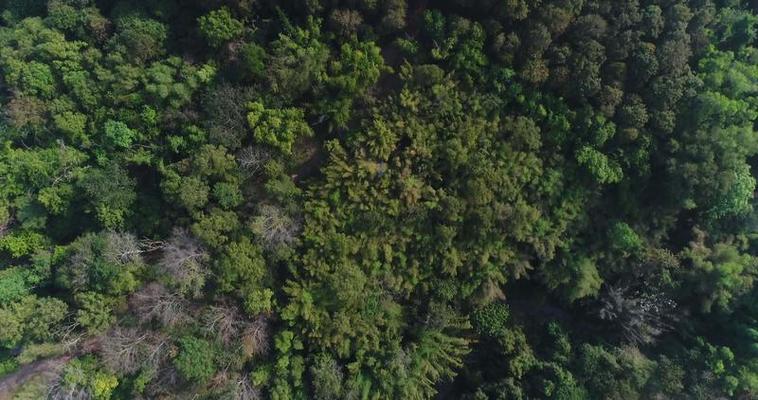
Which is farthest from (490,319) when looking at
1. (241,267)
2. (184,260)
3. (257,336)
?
(184,260)

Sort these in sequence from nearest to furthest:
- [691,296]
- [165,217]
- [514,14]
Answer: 1. [514,14]
2. [165,217]
3. [691,296]

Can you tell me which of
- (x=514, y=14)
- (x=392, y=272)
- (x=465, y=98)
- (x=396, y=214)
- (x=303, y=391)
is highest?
(x=514, y=14)

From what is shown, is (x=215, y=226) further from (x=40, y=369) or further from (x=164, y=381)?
(x=40, y=369)

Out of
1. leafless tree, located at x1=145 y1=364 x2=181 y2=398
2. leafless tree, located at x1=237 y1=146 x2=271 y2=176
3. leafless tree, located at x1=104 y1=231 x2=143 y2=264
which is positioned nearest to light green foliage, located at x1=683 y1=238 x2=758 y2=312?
leafless tree, located at x1=237 y1=146 x2=271 y2=176

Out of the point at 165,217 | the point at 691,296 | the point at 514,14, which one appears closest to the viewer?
the point at 514,14

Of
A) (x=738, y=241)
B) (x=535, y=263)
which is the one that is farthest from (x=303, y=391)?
(x=738, y=241)

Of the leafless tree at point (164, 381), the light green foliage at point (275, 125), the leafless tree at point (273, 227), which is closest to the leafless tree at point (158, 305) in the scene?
the leafless tree at point (164, 381)

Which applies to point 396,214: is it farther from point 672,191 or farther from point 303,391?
point 672,191

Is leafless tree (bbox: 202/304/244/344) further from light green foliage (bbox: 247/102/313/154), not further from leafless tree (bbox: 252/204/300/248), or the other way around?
light green foliage (bbox: 247/102/313/154)
